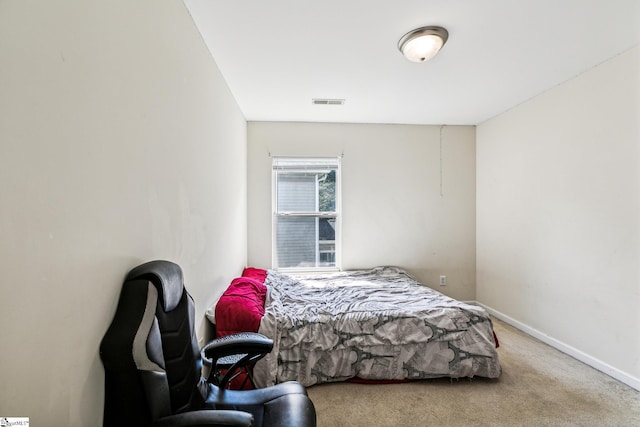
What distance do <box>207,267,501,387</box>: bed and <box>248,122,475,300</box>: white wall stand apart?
1505mm

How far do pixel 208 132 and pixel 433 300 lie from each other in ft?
Result: 7.87

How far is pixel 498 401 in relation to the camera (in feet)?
6.32

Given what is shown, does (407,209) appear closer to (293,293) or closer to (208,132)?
(293,293)

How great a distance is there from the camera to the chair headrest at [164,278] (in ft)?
3.17

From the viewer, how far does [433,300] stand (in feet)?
8.28

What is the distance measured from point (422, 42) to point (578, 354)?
2.97 metres

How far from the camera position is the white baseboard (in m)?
2.06

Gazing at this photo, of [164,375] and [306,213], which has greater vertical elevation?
[306,213]

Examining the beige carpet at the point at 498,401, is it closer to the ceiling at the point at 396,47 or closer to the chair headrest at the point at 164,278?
the chair headrest at the point at 164,278

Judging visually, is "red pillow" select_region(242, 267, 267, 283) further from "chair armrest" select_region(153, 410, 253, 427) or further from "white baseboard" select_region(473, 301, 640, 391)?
"white baseboard" select_region(473, 301, 640, 391)

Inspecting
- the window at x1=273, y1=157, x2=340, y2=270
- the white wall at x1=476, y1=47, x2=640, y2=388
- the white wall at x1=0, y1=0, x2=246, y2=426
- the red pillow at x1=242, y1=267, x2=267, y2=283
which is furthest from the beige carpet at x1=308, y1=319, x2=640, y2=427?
the window at x1=273, y1=157, x2=340, y2=270

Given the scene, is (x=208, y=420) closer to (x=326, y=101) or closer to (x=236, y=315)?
(x=236, y=315)

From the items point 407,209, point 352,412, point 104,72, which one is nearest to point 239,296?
point 352,412

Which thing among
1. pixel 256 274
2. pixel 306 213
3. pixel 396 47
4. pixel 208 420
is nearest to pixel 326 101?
pixel 396 47
